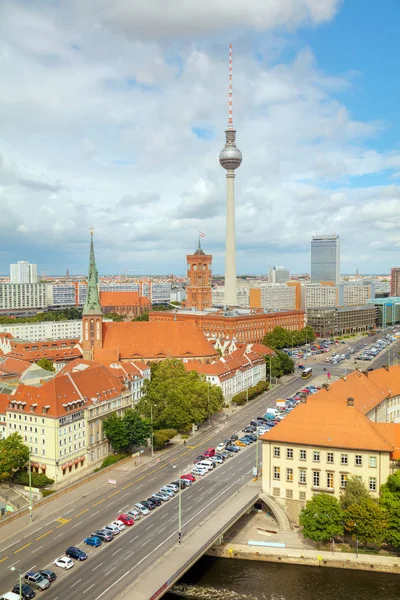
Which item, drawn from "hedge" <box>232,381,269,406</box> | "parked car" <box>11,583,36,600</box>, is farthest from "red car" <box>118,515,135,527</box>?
"hedge" <box>232,381,269,406</box>

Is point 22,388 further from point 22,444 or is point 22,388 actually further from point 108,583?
point 108,583

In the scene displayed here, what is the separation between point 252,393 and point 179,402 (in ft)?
104

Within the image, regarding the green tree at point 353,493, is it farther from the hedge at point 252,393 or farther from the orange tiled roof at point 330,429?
the hedge at point 252,393

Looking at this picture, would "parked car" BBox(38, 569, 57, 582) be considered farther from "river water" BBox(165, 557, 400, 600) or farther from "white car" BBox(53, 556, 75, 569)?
"river water" BBox(165, 557, 400, 600)

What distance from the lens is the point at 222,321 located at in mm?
179125

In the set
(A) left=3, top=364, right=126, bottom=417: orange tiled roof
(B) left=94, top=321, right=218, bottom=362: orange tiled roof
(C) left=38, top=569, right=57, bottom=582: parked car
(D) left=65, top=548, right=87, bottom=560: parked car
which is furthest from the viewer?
(B) left=94, top=321, right=218, bottom=362: orange tiled roof

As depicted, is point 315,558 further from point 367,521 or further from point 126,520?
point 126,520

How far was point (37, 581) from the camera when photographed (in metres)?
49.9

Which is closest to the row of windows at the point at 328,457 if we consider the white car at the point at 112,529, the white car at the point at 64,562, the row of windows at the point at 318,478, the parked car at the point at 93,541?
the row of windows at the point at 318,478

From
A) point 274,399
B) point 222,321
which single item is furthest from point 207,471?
point 222,321

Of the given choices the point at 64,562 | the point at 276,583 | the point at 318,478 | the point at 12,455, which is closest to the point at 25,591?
the point at 64,562

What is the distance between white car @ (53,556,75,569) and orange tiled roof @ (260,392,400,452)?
977 inches

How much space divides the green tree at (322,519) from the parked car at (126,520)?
18548 mm

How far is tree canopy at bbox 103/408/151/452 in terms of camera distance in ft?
275
